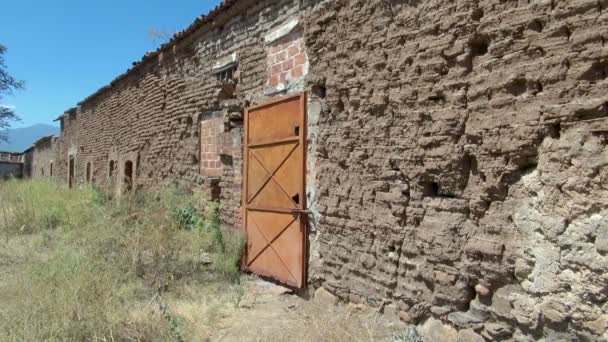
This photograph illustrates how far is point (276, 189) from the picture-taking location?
5973 mm

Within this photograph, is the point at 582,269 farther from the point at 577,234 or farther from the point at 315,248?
the point at 315,248

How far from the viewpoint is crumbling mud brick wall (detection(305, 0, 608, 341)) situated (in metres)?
2.95

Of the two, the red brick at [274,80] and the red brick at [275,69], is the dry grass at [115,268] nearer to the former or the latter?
the red brick at [274,80]

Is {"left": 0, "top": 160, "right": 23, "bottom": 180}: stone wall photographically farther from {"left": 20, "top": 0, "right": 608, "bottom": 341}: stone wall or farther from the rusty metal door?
{"left": 20, "top": 0, "right": 608, "bottom": 341}: stone wall

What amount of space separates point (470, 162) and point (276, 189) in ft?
9.17

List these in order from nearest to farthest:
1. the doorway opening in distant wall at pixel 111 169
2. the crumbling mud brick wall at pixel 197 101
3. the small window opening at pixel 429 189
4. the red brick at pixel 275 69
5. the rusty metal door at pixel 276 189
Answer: the small window opening at pixel 429 189
the rusty metal door at pixel 276 189
the red brick at pixel 275 69
the crumbling mud brick wall at pixel 197 101
the doorway opening in distant wall at pixel 111 169

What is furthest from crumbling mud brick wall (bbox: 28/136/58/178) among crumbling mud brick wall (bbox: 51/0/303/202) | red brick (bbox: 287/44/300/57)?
red brick (bbox: 287/44/300/57)

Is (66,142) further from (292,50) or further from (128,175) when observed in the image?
(292,50)

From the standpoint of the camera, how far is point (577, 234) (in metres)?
2.96

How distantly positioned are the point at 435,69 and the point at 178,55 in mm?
6725

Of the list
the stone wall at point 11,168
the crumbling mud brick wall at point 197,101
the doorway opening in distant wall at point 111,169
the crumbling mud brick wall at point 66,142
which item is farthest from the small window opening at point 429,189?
the stone wall at point 11,168

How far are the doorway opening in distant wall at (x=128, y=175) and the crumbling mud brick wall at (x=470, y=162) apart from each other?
25.9ft

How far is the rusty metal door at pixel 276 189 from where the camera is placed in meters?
5.51

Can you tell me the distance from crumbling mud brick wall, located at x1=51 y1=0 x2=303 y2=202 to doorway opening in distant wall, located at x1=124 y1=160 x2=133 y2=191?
78 mm
